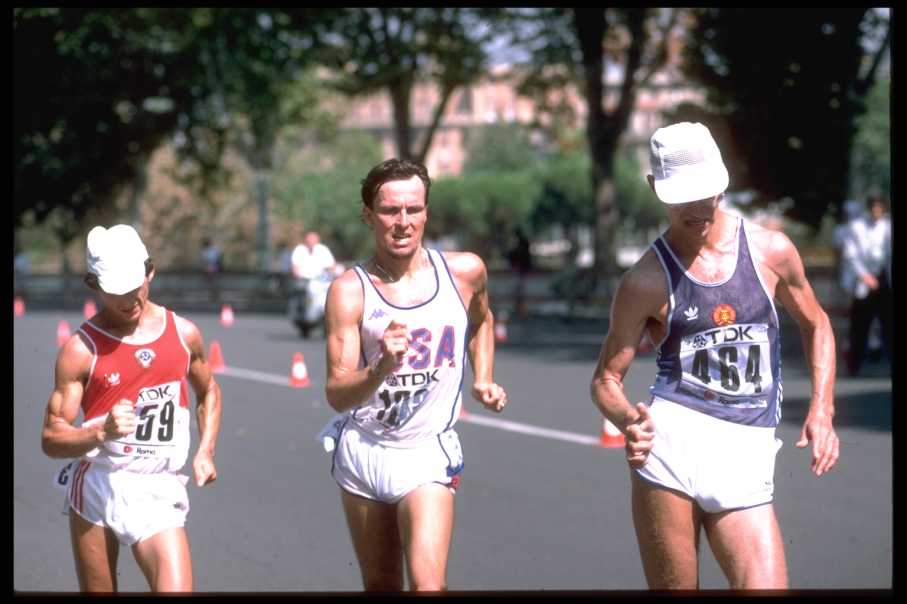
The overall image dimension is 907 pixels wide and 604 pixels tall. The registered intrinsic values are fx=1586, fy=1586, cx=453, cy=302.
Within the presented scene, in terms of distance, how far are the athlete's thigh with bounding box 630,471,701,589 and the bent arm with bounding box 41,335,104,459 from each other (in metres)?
1.79

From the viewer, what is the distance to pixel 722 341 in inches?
197

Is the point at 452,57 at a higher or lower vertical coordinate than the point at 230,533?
higher

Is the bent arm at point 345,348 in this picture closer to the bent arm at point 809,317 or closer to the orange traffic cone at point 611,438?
the bent arm at point 809,317

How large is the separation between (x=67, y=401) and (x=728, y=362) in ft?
7.12

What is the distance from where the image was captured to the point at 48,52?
41.4 meters

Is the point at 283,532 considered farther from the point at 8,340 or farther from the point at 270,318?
the point at 270,318

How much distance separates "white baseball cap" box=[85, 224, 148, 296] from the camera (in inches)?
203

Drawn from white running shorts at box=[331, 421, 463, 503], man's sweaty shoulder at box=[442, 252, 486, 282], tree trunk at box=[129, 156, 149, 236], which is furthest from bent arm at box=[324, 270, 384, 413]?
tree trunk at box=[129, 156, 149, 236]

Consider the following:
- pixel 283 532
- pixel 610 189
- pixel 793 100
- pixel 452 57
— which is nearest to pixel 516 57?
pixel 452 57

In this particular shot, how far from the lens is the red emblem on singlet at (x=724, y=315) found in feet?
16.3

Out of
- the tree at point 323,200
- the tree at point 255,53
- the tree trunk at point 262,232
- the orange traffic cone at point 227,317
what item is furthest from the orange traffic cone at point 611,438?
the tree at point 323,200

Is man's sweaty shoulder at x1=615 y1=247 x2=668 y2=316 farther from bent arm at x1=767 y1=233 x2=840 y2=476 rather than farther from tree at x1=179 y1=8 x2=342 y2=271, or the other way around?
tree at x1=179 y1=8 x2=342 y2=271

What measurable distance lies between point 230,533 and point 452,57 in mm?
26240

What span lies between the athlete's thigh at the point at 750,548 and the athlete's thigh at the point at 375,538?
3.56ft
